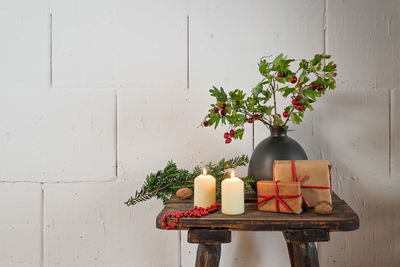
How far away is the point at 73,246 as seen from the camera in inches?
43.7

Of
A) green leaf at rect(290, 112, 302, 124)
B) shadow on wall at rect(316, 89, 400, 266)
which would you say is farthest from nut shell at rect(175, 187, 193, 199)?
shadow on wall at rect(316, 89, 400, 266)

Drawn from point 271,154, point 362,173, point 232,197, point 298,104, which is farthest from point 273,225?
point 362,173

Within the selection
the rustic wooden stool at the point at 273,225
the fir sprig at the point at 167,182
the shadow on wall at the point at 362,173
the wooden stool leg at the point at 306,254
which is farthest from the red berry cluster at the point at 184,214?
the shadow on wall at the point at 362,173

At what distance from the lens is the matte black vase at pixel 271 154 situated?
82 cm

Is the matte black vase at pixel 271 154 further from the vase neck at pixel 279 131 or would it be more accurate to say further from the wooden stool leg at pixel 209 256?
the wooden stool leg at pixel 209 256

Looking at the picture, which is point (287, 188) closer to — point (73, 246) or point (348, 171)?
point (348, 171)

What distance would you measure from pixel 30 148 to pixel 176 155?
55 cm

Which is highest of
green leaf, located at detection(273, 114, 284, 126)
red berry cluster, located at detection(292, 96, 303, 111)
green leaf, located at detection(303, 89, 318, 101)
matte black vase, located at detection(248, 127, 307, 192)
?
green leaf, located at detection(303, 89, 318, 101)

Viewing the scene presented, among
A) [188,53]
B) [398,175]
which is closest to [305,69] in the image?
[188,53]

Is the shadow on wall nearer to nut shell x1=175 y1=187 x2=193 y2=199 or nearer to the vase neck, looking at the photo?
the vase neck

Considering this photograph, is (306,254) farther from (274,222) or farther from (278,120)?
(278,120)

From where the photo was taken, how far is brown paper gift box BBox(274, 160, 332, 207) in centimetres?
73

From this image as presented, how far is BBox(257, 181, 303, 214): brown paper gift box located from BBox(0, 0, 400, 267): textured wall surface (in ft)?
1.20

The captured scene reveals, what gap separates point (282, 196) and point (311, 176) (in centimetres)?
9
